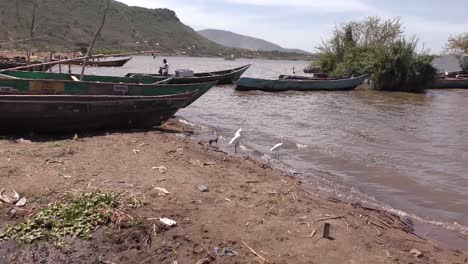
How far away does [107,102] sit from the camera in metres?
10.2

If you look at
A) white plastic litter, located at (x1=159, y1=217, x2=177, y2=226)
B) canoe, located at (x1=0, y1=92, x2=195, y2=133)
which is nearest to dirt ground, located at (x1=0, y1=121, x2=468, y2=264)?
white plastic litter, located at (x1=159, y1=217, x2=177, y2=226)

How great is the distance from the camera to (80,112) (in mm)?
9859

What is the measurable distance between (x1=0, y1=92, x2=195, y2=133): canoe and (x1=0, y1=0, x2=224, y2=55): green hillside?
150 feet

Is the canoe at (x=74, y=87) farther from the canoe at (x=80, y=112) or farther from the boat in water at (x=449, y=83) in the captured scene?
the boat in water at (x=449, y=83)

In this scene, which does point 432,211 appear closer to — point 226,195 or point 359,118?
point 226,195

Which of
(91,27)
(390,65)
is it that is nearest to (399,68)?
(390,65)

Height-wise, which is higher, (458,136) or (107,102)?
(107,102)

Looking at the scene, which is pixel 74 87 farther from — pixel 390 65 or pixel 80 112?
pixel 390 65

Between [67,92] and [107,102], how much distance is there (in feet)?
6.23

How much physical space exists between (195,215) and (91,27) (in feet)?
335

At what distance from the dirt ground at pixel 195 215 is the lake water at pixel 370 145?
48.3 inches

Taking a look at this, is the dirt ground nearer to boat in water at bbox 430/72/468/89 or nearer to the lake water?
the lake water

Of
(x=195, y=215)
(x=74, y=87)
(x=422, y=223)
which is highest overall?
(x=74, y=87)

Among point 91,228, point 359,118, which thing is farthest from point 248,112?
point 91,228
